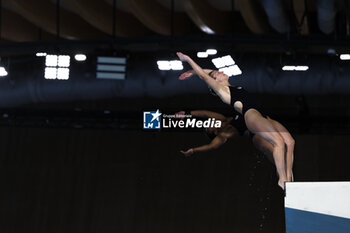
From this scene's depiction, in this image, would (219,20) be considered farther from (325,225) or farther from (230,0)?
(325,225)

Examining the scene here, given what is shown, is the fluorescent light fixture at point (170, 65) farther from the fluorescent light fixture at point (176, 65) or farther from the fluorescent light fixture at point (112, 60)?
the fluorescent light fixture at point (112, 60)

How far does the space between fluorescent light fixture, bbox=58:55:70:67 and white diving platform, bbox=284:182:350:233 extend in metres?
4.72

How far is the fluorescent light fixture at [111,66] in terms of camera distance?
11.2 meters

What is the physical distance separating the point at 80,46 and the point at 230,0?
293 centimetres

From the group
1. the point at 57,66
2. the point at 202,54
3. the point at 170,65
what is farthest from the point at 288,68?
the point at 57,66

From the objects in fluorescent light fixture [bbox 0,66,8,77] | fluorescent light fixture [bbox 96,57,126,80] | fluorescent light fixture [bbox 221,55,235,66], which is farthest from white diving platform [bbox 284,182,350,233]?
fluorescent light fixture [bbox 0,66,8,77]

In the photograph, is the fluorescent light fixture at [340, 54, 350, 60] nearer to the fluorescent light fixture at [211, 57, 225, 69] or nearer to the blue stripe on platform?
the fluorescent light fixture at [211, 57, 225, 69]

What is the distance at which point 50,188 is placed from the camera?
12.9 m

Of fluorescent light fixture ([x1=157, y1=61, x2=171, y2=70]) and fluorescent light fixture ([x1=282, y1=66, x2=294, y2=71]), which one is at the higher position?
fluorescent light fixture ([x1=157, y1=61, x2=171, y2=70])

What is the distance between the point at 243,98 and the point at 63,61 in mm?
3384

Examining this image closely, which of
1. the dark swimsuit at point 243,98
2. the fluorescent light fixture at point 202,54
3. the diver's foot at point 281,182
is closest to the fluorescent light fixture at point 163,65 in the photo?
the fluorescent light fixture at point 202,54

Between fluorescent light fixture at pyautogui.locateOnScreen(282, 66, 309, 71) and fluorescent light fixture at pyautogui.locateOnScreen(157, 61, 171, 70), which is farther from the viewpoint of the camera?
fluorescent light fixture at pyautogui.locateOnScreen(157, 61, 171, 70)

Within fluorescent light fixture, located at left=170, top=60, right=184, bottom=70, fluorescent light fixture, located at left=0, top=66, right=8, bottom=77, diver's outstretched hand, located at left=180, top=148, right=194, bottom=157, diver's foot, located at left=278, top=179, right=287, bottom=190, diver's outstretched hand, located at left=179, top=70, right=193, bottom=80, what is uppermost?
fluorescent light fixture, located at left=170, top=60, right=184, bottom=70

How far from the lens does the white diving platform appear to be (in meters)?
11.0
